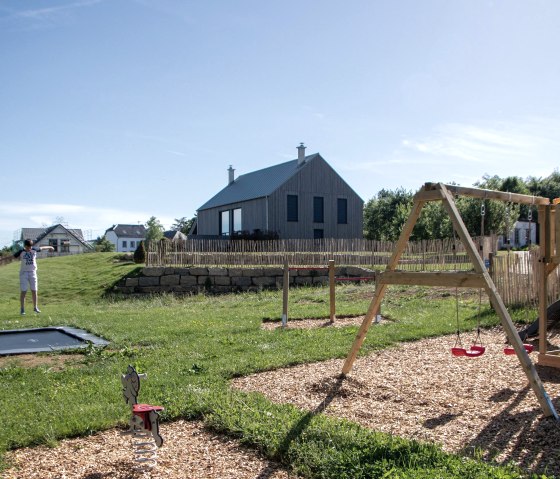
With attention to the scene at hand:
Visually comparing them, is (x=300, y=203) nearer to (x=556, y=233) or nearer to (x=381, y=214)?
(x=381, y=214)

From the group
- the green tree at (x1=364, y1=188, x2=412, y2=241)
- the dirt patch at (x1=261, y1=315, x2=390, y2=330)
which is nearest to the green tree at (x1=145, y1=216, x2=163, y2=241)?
the green tree at (x1=364, y1=188, x2=412, y2=241)

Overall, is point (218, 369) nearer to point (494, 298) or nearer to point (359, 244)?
point (494, 298)

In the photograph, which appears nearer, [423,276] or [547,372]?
[423,276]

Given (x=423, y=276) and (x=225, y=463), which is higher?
(x=423, y=276)

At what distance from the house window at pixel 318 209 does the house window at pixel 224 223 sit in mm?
6372

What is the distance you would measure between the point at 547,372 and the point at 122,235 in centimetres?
8473

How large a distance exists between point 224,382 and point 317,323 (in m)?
4.89

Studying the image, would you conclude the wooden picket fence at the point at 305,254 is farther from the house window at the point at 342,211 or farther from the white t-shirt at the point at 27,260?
the house window at the point at 342,211

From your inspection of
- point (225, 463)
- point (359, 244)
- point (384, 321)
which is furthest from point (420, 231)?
point (225, 463)

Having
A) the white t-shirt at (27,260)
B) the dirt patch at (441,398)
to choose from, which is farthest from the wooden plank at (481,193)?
the white t-shirt at (27,260)

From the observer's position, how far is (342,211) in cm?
3350

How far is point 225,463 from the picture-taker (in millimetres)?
3678

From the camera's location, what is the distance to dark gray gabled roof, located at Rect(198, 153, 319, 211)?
32031mm

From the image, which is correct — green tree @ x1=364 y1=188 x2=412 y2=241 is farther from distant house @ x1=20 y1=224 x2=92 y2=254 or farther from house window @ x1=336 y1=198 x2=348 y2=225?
distant house @ x1=20 y1=224 x2=92 y2=254
